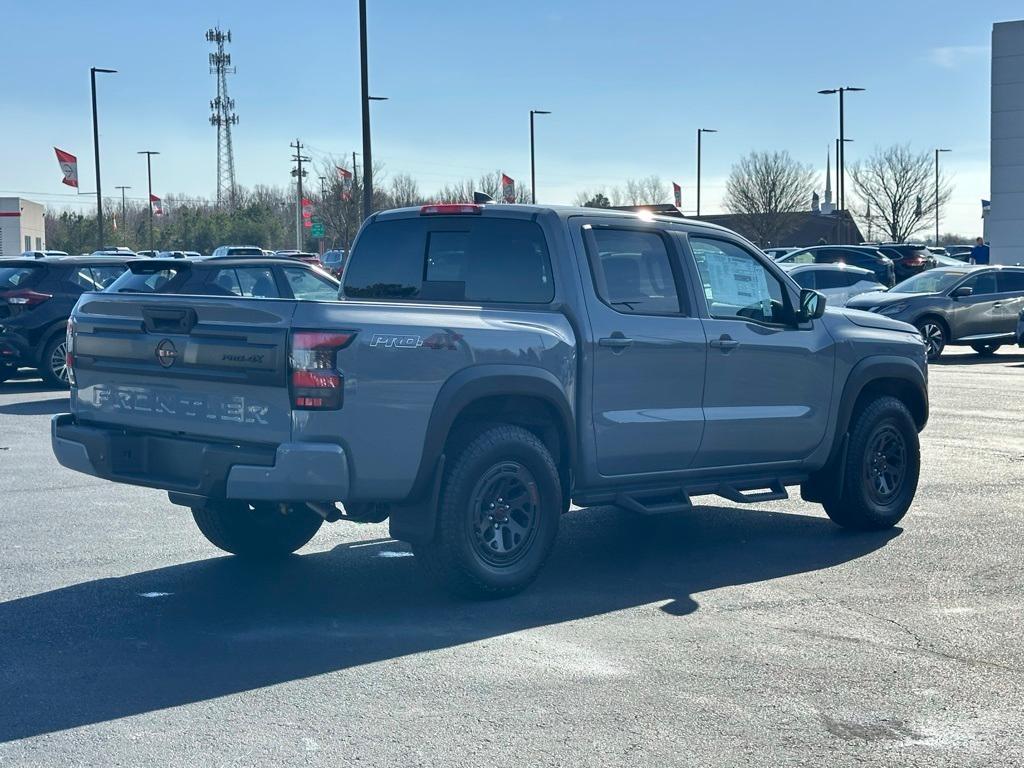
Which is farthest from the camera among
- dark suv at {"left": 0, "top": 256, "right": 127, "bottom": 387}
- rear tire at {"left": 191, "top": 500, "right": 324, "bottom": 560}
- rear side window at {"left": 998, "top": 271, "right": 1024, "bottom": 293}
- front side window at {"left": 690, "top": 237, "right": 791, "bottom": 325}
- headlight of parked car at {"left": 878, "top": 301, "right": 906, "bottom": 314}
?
rear side window at {"left": 998, "top": 271, "right": 1024, "bottom": 293}

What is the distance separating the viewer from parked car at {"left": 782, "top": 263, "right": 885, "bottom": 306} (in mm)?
28266

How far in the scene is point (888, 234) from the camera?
8112cm

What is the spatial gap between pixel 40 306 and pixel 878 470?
12715 mm

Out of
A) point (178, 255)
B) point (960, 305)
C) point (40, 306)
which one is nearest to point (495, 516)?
point (40, 306)

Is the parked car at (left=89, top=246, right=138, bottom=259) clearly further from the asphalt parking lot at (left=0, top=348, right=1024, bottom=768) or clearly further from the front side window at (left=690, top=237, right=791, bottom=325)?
the front side window at (left=690, top=237, right=791, bottom=325)

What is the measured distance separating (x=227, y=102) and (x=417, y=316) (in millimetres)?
109795

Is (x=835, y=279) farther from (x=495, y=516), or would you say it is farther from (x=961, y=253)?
(x=961, y=253)

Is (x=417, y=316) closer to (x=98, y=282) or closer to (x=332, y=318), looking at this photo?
(x=332, y=318)

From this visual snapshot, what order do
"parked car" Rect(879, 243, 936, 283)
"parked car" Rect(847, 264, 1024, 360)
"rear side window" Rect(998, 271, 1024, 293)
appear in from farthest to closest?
1. "parked car" Rect(879, 243, 936, 283)
2. "rear side window" Rect(998, 271, 1024, 293)
3. "parked car" Rect(847, 264, 1024, 360)

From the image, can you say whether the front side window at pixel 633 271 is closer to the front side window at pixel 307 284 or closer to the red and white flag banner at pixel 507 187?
the front side window at pixel 307 284

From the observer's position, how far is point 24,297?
700 inches

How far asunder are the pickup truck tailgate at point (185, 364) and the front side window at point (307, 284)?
8.36m

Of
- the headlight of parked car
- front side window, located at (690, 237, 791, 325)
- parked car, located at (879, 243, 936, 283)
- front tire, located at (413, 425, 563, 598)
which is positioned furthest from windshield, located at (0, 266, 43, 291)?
parked car, located at (879, 243, 936, 283)

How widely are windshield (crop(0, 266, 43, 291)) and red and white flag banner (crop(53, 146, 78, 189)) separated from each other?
40373 mm
